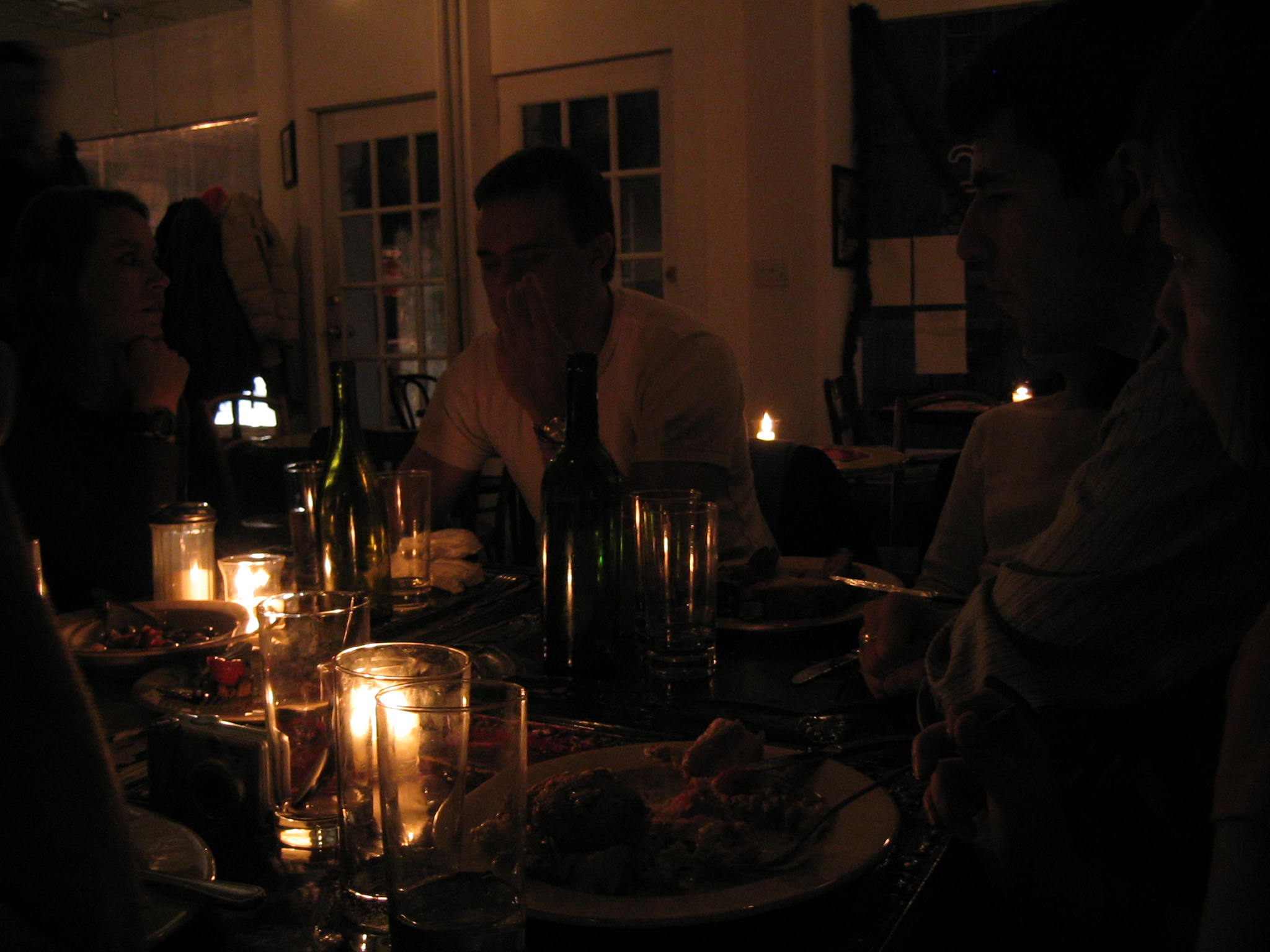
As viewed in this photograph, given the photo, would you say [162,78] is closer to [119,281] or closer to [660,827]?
[119,281]

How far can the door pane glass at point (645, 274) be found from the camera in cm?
513

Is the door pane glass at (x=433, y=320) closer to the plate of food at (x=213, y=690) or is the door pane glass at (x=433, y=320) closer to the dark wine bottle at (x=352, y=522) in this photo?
the dark wine bottle at (x=352, y=522)

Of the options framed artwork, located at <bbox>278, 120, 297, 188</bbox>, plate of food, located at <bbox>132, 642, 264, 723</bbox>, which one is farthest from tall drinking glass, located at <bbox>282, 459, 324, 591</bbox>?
framed artwork, located at <bbox>278, 120, 297, 188</bbox>

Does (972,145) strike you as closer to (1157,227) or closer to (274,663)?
(1157,227)

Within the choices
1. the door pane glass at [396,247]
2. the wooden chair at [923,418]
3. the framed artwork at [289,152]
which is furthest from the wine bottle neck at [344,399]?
the framed artwork at [289,152]

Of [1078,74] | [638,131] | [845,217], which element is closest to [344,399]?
[1078,74]

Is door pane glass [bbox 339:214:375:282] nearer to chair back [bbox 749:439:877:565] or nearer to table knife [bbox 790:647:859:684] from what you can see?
chair back [bbox 749:439:877:565]

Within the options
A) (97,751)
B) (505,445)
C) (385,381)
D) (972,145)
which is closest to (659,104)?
(385,381)

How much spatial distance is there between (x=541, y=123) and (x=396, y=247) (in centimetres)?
113

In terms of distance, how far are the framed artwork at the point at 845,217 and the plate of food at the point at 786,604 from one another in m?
4.13

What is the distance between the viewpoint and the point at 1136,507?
82 centimetres

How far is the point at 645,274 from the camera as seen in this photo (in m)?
5.15

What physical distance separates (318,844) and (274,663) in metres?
0.14

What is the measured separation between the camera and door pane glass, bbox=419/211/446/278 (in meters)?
5.68
